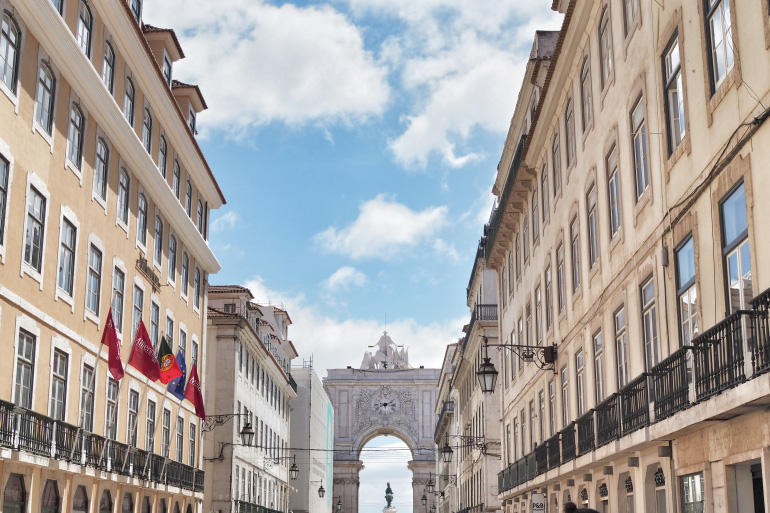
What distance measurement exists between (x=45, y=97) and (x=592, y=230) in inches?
409

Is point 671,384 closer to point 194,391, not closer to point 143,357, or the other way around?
point 143,357

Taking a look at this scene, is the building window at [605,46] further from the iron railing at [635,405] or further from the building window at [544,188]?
the building window at [544,188]

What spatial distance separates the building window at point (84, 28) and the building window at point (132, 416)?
28.8 feet

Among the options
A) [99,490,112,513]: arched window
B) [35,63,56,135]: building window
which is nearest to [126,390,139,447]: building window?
[99,490,112,513]: arched window

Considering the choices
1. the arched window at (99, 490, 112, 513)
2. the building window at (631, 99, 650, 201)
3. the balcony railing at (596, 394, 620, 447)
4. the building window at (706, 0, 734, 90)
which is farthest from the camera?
the arched window at (99, 490, 112, 513)

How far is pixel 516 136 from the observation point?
100.0 ft

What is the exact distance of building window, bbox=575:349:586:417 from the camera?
19.9 m

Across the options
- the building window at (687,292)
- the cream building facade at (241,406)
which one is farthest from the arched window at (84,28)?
the cream building facade at (241,406)

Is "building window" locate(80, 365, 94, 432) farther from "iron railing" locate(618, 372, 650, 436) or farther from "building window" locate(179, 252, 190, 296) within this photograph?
"iron railing" locate(618, 372, 650, 436)

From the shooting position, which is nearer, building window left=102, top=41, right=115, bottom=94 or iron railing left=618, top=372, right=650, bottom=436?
iron railing left=618, top=372, right=650, bottom=436

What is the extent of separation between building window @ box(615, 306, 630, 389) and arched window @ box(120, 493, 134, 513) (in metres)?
13.1

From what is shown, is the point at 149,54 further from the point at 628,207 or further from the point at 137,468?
the point at 628,207

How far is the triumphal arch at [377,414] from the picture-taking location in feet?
340

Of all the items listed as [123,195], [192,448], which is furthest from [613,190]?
[192,448]
